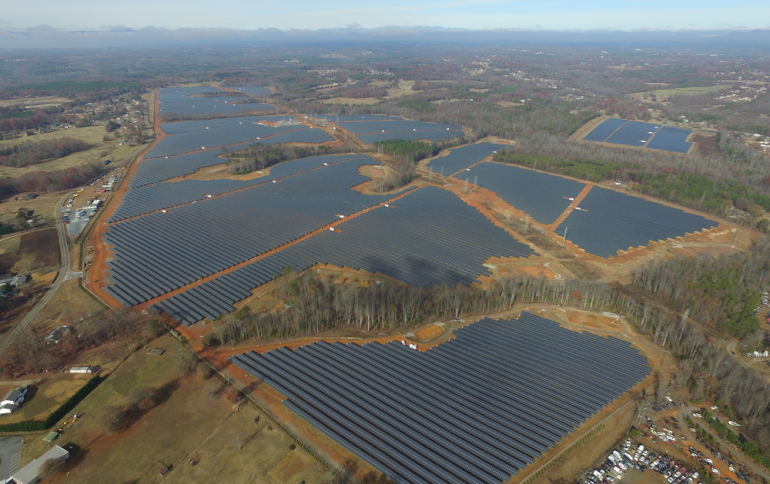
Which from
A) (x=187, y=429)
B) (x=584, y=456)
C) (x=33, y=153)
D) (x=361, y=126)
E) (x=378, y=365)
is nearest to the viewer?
(x=584, y=456)

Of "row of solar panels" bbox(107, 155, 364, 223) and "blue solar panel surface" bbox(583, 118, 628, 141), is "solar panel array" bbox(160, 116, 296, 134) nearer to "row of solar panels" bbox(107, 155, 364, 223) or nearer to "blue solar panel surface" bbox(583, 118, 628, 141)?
"row of solar panels" bbox(107, 155, 364, 223)

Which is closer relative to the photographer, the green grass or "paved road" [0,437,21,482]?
"paved road" [0,437,21,482]

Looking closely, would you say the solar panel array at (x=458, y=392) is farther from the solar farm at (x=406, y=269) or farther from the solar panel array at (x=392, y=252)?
the solar panel array at (x=392, y=252)

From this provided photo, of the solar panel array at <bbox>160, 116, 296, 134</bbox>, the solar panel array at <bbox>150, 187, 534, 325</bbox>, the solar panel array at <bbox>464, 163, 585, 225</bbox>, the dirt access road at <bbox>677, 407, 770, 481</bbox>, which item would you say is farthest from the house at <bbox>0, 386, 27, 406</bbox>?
the solar panel array at <bbox>160, 116, 296, 134</bbox>

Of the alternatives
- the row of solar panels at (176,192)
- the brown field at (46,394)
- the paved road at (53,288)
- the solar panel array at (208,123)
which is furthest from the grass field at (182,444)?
the solar panel array at (208,123)

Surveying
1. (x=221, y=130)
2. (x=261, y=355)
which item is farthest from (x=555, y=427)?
(x=221, y=130)

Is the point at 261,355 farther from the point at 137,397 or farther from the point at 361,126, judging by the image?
the point at 361,126

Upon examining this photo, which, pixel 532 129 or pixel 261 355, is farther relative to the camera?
pixel 532 129
